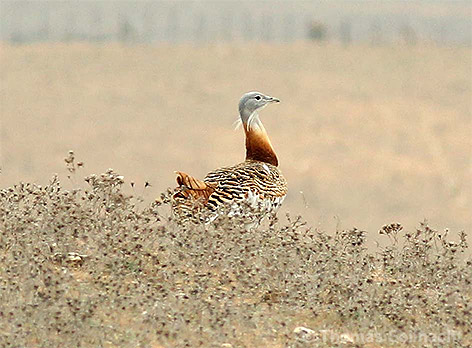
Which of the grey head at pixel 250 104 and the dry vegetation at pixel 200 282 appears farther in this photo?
the grey head at pixel 250 104

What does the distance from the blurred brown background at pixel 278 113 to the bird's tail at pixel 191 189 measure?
15.1 meters

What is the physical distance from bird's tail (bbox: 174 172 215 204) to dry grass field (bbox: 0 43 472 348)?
0.29 meters

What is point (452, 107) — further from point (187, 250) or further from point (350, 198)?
point (187, 250)

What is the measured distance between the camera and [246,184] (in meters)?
7.93

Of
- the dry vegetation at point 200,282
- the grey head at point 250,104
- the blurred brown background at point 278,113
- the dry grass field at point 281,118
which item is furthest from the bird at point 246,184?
the dry grass field at point 281,118

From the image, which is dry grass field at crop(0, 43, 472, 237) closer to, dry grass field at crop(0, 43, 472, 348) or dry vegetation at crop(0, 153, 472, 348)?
dry grass field at crop(0, 43, 472, 348)

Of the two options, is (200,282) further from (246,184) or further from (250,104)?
(250,104)

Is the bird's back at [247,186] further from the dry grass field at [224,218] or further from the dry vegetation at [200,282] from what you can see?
the dry vegetation at [200,282]

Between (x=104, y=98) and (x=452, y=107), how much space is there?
12.3m

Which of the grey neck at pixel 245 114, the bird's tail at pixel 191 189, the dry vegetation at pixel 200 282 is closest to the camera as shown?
the dry vegetation at pixel 200 282

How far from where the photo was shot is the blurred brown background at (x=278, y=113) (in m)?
28.7

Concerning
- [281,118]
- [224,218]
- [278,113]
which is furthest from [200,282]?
[278,113]

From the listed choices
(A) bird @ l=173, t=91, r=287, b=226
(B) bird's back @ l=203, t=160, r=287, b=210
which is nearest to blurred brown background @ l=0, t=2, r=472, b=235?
(A) bird @ l=173, t=91, r=287, b=226

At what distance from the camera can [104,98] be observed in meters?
35.1
